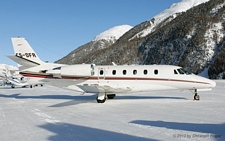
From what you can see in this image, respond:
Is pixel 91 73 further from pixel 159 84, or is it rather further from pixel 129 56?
pixel 129 56

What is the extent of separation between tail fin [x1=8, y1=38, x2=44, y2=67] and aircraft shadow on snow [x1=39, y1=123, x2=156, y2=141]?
9.53 meters

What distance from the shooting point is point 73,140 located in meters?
6.38

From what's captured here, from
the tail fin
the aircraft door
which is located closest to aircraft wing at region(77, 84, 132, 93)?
the aircraft door

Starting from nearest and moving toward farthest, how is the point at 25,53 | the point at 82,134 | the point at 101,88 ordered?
the point at 82,134 < the point at 101,88 < the point at 25,53

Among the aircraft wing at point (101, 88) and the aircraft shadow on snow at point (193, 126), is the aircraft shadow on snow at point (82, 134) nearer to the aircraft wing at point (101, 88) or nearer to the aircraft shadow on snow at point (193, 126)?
the aircraft shadow on snow at point (193, 126)

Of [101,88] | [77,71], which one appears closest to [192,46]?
[77,71]

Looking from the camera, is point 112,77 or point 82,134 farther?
point 112,77

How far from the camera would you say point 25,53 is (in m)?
16.9

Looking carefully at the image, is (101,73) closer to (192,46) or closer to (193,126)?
(193,126)

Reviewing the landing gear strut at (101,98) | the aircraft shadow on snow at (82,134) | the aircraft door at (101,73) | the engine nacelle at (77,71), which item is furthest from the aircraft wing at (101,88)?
the aircraft shadow on snow at (82,134)

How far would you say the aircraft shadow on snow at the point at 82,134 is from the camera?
21.1ft

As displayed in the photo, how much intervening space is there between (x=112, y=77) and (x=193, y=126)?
8.68 meters

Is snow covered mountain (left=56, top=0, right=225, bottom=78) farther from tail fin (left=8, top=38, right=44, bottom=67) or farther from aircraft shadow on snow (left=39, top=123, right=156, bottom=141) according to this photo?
aircraft shadow on snow (left=39, top=123, right=156, bottom=141)

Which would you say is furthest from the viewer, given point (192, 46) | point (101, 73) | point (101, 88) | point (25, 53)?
point (192, 46)
